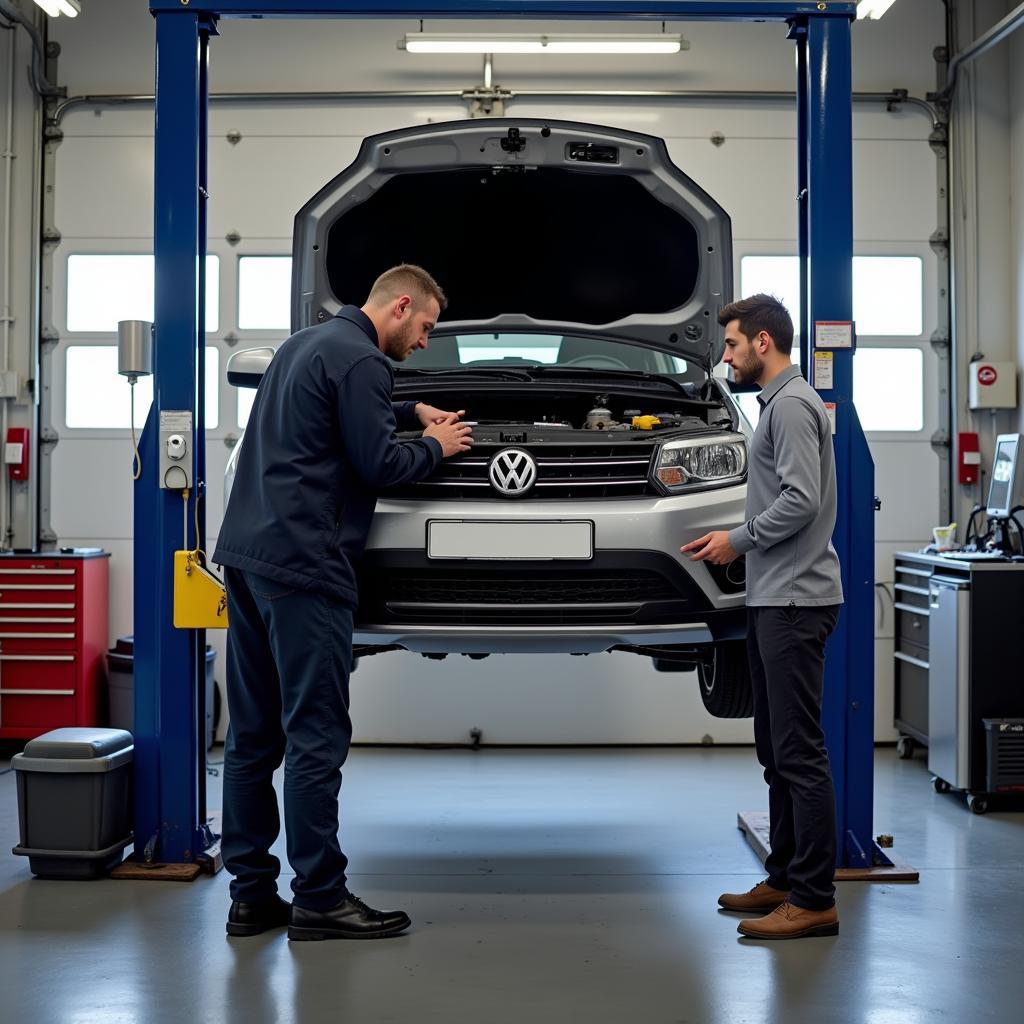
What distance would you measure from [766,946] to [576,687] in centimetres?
315

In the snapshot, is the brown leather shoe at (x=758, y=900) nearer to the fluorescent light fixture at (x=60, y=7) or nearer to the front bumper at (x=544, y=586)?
the front bumper at (x=544, y=586)

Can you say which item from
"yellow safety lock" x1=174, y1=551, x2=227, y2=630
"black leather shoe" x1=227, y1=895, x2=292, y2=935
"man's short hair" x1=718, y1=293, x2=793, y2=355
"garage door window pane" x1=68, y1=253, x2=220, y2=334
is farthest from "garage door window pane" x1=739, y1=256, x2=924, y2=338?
"black leather shoe" x1=227, y1=895, x2=292, y2=935

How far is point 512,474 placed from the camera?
3125 millimetres

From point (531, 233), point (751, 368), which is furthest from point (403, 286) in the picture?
point (531, 233)

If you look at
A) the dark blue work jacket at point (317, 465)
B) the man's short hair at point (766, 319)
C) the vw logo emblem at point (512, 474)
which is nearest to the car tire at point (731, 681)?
the vw logo emblem at point (512, 474)

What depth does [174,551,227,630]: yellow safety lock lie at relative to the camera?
3420mm

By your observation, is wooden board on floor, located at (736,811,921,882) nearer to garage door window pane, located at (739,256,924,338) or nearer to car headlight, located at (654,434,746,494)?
car headlight, located at (654,434,746,494)

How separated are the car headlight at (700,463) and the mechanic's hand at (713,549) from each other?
0.60 ft

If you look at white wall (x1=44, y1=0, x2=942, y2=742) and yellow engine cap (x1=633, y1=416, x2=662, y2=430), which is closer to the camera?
yellow engine cap (x1=633, y1=416, x2=662, y2=430)

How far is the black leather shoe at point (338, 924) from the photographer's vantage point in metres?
2.90

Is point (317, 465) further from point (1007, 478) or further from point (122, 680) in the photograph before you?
point (1007, 478)

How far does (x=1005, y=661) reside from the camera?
4648 mm

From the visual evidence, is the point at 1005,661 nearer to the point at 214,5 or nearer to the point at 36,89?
the point at 214,5

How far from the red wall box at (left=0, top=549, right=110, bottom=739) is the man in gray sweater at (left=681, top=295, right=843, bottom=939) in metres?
3.91
